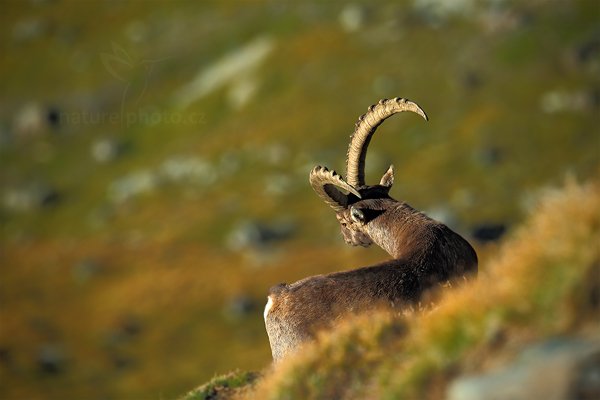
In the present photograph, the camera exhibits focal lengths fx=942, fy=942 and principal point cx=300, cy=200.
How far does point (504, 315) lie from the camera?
10.2m

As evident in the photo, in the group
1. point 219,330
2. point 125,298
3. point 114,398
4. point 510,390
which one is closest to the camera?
point 510,390

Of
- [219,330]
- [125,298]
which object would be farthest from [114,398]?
[125,298]

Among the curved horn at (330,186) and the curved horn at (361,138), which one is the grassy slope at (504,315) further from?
the curved horn at (361,138)

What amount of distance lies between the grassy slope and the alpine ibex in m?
3.62

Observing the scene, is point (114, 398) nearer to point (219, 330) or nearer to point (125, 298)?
point (219, 330)

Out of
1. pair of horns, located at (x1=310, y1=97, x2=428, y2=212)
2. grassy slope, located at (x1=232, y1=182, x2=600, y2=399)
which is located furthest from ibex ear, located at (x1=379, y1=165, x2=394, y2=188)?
grassy slope, located at (x1=232, y1=182, x2=600, y2=399)

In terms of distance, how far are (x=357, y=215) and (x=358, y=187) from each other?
3.64 ft

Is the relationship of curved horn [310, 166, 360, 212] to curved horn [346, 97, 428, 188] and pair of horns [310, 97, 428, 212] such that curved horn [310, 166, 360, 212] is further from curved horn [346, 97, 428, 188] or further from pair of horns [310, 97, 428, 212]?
curved horn [346, 97, 428, 188]

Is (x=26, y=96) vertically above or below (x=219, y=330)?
above

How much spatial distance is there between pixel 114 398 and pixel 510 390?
6718 centimetres

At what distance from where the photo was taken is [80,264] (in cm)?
10138

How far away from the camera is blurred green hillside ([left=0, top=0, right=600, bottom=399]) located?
279 feet

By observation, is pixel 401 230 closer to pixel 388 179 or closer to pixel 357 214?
pixel 357 214

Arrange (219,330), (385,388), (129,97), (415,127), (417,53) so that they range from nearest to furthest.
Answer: (385,388) < (219,330) < (415,127) < (417,53) < (129,97)
